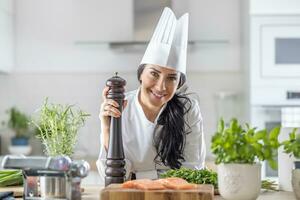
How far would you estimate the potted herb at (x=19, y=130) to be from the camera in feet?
12.5

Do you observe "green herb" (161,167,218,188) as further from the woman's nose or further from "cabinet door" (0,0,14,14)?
"cabinet door" (0,0,14,14)

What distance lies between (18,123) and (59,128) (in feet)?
7.96

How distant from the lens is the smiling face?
1977mm

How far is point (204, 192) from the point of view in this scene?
1233mm

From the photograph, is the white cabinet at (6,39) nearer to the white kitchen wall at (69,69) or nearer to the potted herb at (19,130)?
the white kitchen wall at (69,69)

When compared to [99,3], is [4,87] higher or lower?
lower

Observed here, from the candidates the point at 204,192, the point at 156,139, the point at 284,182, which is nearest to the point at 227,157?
the point at 204,192

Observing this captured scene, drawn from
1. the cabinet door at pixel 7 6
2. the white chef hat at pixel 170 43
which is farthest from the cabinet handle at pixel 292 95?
the cabinet door at pixel 7 6

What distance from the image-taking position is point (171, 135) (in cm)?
203

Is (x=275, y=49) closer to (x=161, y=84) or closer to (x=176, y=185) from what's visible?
(x=161, y=84)

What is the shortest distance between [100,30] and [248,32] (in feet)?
3.59

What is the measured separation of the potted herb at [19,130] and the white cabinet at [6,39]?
0.31 m

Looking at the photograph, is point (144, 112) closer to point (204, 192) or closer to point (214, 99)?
point (204, 192)

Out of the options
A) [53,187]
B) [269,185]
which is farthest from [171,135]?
[53,187]
